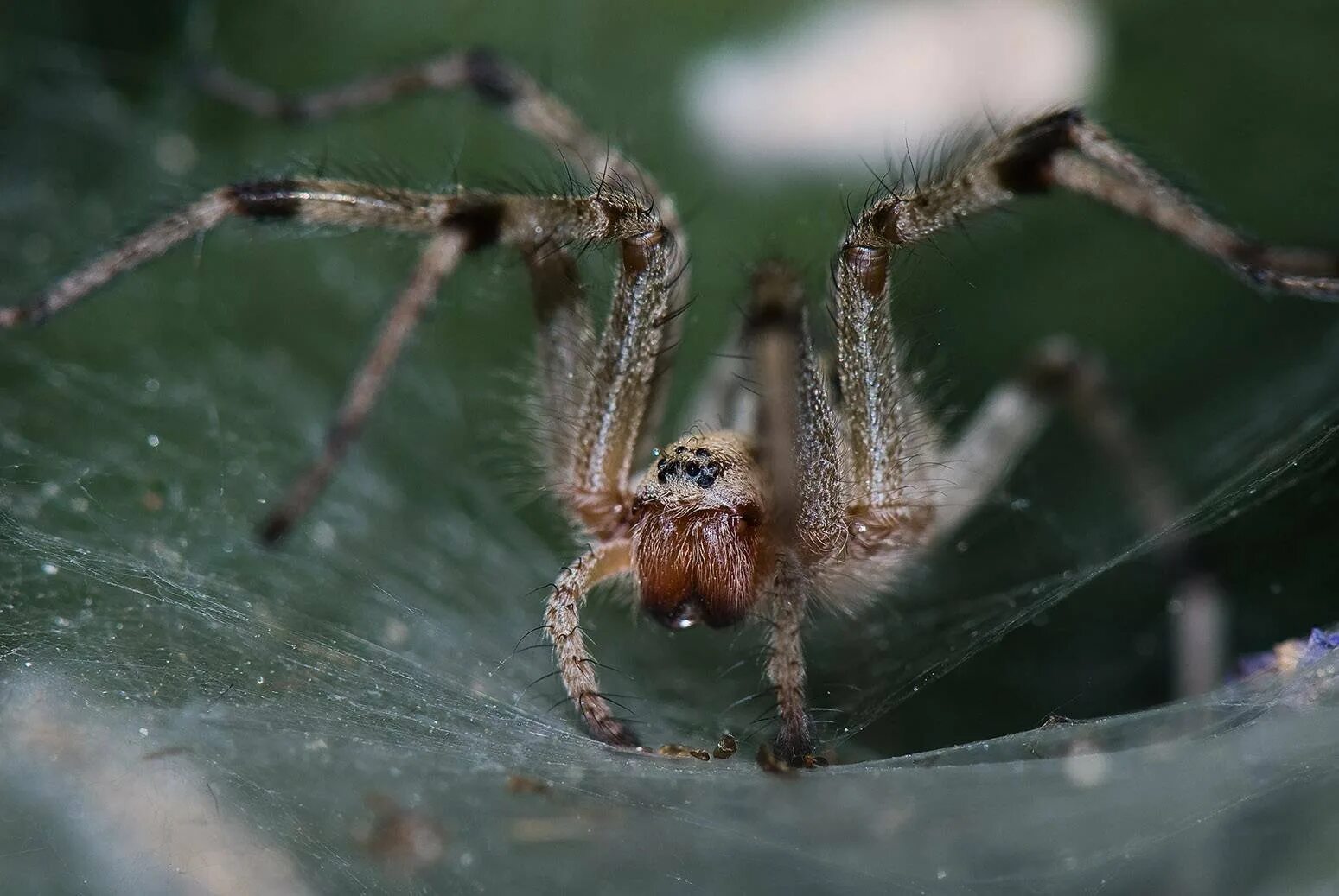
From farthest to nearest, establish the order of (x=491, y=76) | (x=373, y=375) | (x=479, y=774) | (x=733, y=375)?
(x=491, y=76) < (x=733, y=375) < (x=373, y=375) < (x=479, y=774)

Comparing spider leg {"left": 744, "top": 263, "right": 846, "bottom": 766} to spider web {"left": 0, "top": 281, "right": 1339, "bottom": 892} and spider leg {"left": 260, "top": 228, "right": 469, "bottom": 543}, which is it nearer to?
spider web {"left": 0, "top": 281, "right": 1339, "bottom": 892}

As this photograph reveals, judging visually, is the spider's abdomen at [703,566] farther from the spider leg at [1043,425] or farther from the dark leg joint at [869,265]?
the spider leg at [1043,425]

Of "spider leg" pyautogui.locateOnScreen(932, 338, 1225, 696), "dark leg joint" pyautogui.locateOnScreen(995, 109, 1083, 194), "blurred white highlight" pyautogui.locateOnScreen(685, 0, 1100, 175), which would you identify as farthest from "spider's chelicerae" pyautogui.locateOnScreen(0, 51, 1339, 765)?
"blurred white highlight" pyautogui.locateOnScreen(685, 0, 1100, 175)

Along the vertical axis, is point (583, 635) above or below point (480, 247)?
below

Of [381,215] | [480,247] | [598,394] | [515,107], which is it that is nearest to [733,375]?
[598,394]

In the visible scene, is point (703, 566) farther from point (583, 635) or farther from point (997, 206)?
point (997, 206)

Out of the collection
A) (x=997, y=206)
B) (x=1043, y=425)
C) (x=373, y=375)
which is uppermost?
(x=1043, y=425)

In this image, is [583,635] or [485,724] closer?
[485,724]

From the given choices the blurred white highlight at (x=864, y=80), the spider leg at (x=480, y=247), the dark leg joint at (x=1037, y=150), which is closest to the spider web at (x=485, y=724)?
the spider leg at (x=480, y=247)

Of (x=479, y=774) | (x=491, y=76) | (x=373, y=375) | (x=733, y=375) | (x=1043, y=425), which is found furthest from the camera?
(x=1043, y=425)
